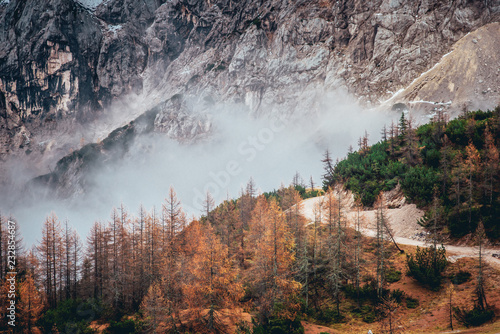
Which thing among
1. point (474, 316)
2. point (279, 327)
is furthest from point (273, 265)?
point (474, 316)

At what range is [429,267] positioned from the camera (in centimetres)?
2820

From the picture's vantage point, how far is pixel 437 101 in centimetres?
11050

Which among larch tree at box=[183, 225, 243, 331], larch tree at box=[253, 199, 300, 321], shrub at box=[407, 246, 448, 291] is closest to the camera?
larch tree at box=[253, 199, 300, 321]

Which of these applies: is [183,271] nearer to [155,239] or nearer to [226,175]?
[155,239]

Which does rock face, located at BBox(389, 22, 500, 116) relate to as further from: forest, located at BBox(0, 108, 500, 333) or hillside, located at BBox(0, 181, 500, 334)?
hillside, located at BBox(0, 181, 500, 334)

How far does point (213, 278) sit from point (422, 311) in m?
18.1

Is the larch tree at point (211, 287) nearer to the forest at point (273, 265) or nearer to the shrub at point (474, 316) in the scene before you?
the forest at point (273, 265)

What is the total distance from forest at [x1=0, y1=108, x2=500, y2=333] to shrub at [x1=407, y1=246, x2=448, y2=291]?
0.11 meters

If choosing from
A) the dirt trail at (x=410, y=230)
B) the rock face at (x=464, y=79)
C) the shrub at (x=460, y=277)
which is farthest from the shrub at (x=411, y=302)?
the rock face at (x=464, y=79)

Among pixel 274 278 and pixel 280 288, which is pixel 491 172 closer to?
pixel 280 288

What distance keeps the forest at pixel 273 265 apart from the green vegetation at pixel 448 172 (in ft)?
0.60

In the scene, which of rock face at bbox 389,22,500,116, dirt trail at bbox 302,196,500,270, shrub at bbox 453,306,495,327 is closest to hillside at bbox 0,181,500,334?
shrub at bbox 453,306,495,327

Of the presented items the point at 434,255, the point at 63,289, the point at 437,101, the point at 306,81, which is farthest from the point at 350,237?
the point at 306,81

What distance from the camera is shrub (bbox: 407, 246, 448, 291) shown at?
2738 cm
